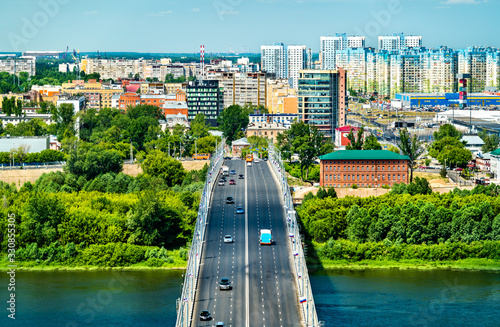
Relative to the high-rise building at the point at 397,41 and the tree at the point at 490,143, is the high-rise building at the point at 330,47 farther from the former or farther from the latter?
the tree at the point at 490,143

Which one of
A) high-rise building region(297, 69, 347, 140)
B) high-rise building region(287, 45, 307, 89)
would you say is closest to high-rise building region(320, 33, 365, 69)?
high-rise building region(287, 45, 307, 89)

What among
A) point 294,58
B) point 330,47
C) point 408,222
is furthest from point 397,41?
point 408,222

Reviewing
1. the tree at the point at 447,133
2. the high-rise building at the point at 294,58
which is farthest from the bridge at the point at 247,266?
the high-rise building at the point at 294,58

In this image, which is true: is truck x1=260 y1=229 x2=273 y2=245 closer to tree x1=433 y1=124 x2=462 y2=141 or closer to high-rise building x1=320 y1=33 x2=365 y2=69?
tree x1=433 y1=124 x2=462 y2=141

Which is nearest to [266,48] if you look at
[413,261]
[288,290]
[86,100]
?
[86,100]

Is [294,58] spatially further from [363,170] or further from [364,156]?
[363,170]

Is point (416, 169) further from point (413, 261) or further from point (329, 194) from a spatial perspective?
point (413, 261)
